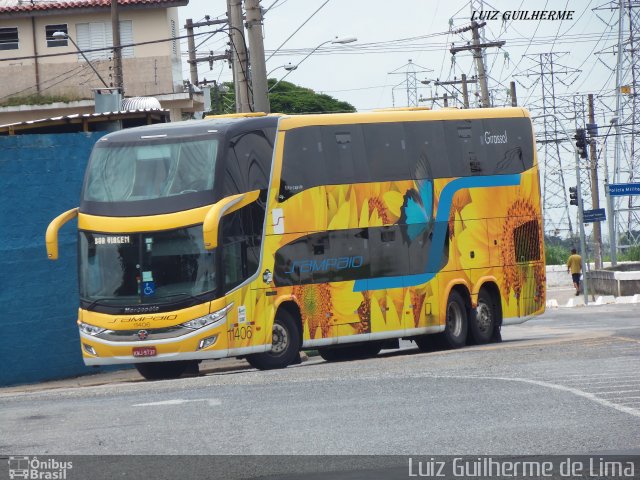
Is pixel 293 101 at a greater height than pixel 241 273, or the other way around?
pixel 293 101

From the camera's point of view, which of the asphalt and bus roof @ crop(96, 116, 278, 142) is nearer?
bus roof @ crop(96, 116, 278, 142)

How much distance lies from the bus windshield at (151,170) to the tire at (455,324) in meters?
6.34

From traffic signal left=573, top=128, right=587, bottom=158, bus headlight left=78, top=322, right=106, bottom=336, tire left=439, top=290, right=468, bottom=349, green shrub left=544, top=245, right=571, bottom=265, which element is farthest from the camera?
green shrub left=544, top=245, right=571, bottom=265

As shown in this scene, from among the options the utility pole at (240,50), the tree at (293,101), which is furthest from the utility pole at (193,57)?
the utility pole at (240,50)

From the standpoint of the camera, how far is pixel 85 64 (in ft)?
185

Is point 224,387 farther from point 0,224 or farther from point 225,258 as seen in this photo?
point 0,224

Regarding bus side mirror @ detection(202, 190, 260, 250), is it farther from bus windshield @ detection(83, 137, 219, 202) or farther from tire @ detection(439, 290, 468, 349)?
tire @ detection(439, 290, 468, 349)

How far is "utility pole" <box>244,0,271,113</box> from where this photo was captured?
93.0 ft

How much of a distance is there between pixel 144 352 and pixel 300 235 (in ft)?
11.1

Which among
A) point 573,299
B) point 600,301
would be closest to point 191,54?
point 573,299

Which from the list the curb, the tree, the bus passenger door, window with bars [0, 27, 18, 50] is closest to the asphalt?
the bus passenger door

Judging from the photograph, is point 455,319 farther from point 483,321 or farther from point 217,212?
point 217,212

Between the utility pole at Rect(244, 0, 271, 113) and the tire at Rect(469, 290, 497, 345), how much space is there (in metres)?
6.26

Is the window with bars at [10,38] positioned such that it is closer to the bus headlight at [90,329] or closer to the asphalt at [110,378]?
the asphalt at [110,378]
